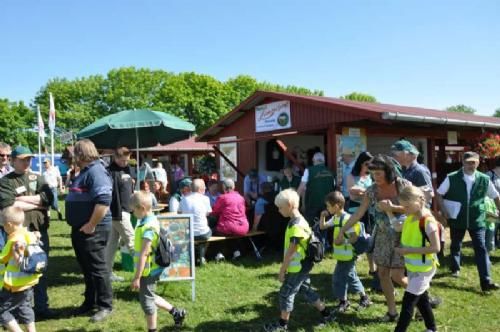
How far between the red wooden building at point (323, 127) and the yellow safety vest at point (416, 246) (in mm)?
3979

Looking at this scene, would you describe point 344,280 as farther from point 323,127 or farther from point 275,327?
point 323,127

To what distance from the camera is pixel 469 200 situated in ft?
18.1

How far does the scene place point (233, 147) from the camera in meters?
11.8

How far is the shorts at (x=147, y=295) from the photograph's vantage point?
3855 millimetres

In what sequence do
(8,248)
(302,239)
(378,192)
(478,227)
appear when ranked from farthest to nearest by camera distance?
1. (478,227)
2. (378,192)
3. (302,239)
4. (8,248)

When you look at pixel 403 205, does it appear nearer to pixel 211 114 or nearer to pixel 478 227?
pixel 478 227

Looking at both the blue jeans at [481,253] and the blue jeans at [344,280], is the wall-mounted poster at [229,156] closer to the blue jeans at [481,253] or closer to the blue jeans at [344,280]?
the blue jeans at [481,253]

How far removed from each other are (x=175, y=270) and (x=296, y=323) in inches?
62.5

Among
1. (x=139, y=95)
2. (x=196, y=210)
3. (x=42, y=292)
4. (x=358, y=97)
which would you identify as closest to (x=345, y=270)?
(x=196, y=210)

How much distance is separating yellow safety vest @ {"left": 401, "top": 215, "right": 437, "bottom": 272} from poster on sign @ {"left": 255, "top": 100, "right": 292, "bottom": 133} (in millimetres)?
6252

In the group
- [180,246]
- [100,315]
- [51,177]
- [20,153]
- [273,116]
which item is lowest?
[100,315]

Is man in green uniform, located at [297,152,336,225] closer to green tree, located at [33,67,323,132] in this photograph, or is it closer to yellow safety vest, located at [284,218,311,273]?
yellow safety vest, located at [284,218,311,273]

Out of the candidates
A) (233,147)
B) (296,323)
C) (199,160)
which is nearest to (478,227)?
(296,323)

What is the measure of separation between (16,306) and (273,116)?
7.56m
